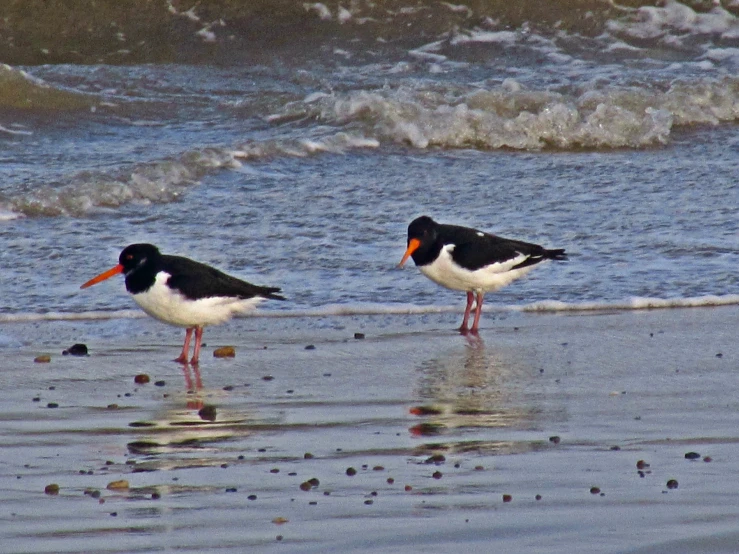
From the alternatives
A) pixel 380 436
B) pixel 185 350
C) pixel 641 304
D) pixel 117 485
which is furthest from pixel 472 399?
pixel 641 304

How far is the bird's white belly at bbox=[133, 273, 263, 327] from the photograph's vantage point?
20.1ft

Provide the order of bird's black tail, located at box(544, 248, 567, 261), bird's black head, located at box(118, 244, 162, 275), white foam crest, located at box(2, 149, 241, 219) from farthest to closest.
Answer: white foam crest, located at box(2, 149, 241, 219) < bird's black tail, located at box(544, 248, 567, 261) < bird's black head, located at box(118, 244, 162, 275)

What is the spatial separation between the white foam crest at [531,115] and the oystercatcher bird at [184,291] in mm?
5325

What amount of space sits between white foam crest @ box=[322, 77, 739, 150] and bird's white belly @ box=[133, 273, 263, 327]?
543 centimetres

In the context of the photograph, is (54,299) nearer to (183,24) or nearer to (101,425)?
(101,425)

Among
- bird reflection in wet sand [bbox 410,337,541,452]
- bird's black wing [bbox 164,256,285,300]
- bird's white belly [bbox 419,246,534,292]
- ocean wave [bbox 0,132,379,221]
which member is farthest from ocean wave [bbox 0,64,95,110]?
bird reflection in wet sand [bbox 410,337,541,452]

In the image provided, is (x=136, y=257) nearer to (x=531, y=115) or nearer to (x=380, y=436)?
(x=380, y=436)

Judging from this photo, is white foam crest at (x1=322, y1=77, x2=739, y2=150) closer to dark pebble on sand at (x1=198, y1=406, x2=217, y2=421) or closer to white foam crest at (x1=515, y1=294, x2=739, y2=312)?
white foam crest at (x1=515, y1=294, x2=739, y2=312)

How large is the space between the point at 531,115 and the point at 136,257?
6.37 m

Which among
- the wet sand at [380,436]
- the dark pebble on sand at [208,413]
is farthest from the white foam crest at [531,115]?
the dark pebble on sand at [208,413]

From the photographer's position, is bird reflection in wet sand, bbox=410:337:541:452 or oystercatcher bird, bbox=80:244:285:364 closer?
bird reflection in wet sand, bbox=410:337:541:452

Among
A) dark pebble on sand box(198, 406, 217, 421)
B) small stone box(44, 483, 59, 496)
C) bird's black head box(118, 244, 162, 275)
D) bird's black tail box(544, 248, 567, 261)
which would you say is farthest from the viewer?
bird's black tail box(544, 248, 567, 261)

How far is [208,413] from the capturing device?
5012mm

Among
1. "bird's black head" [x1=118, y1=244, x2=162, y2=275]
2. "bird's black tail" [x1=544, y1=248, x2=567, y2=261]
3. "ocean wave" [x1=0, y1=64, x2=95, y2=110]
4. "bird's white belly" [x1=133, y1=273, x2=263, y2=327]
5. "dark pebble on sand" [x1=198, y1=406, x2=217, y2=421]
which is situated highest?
"ocean wave" [x1=0, y1=64, x2=95, y2=110]
